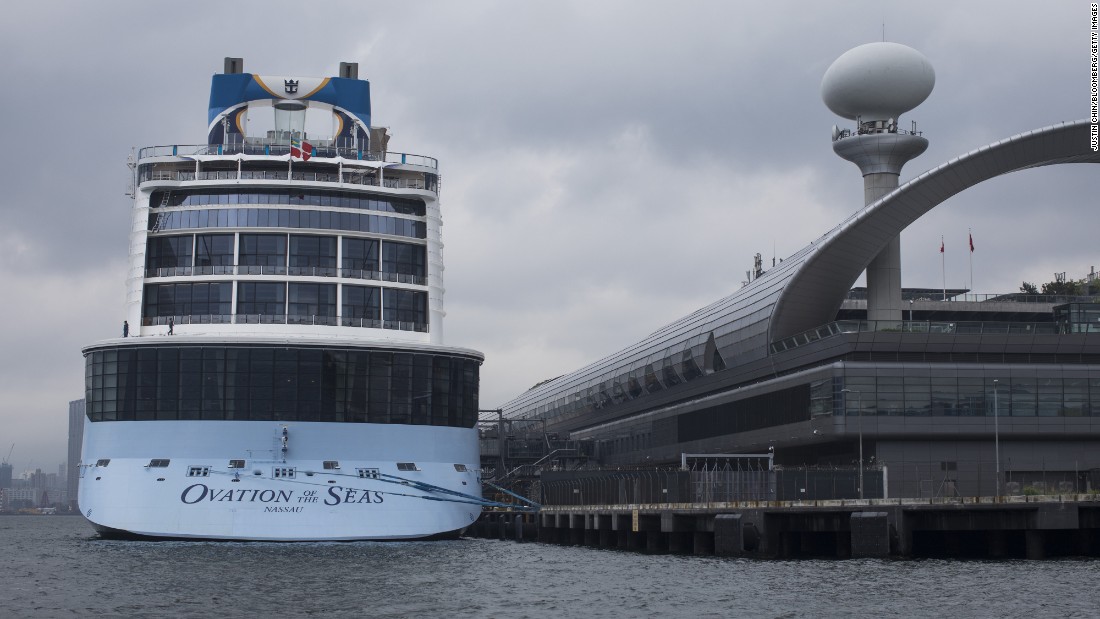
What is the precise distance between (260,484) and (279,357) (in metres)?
7.25

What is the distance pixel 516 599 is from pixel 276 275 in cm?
3624

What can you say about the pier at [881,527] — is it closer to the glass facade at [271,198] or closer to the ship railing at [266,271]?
the ship railing at [266,271]

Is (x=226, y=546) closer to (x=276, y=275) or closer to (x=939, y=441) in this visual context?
(x=276, y=275)

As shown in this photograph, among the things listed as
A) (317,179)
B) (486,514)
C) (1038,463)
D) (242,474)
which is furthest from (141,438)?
(1038,463)

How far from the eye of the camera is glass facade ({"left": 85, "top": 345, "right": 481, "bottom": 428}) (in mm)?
78125

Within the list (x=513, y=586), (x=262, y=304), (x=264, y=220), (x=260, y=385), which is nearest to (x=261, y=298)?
(x=262, y=304)

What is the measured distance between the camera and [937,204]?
9469 centimetres

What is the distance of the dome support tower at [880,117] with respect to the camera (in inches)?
3957

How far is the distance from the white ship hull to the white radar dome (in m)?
41.0

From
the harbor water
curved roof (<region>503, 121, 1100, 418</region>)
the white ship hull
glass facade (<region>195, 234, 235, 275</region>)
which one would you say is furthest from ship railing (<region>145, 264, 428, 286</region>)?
curved roof (<region>503, 121, 1100, 418</region>)

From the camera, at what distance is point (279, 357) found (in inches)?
3123

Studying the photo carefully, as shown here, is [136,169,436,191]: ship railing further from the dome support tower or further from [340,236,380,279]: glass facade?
the dome support tower

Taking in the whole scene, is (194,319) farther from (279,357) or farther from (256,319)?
(279,357)

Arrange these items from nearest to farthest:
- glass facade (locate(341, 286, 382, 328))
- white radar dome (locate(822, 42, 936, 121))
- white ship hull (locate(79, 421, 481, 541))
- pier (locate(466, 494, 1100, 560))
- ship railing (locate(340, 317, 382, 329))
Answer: pier (locate(466, 494, 1100, 560)) → white ship hull (locate(79, 421, 481, 541)) → ship railing (locate(340, 317, 382, 329)) → glass facade (locate(341, 286, 382, 328)) → white radar dome (locate(822, 42, 936, 121))
